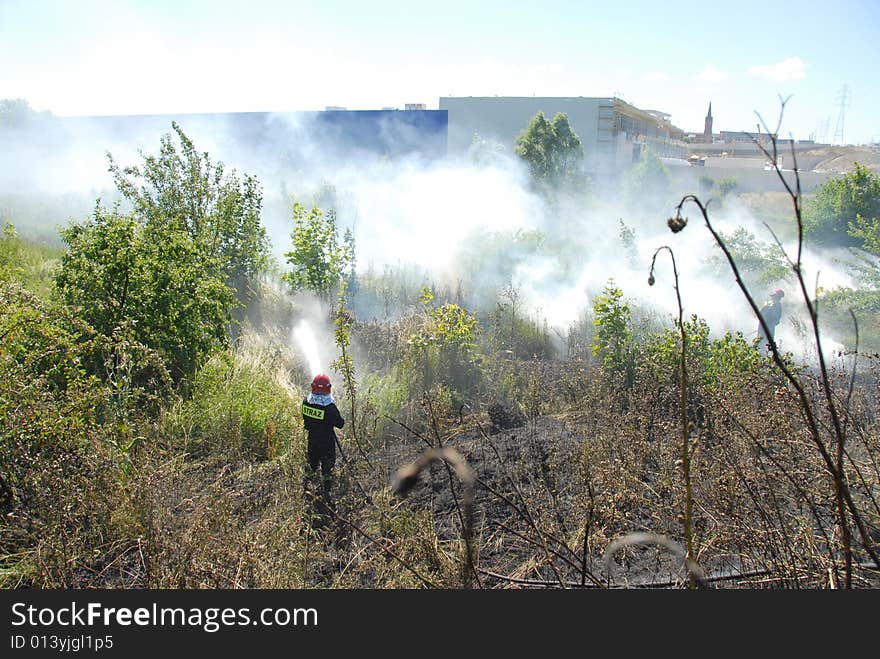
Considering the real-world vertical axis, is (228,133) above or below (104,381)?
above

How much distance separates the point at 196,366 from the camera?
6.71 m

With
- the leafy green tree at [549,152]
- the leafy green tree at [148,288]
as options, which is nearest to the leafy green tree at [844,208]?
the leafy green tree at [549,152]

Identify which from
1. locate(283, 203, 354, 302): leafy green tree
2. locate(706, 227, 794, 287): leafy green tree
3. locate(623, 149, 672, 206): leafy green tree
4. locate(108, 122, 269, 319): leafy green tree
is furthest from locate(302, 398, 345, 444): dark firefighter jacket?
locate(623, 149, 672, 206): leafy green tree

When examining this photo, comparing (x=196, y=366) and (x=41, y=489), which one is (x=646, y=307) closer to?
(x=196, y=366)

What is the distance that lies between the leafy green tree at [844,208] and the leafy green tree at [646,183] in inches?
405

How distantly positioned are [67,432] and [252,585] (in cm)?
211

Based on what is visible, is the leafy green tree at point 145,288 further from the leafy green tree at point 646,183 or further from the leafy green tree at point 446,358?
the leafy green tree at point 646,183

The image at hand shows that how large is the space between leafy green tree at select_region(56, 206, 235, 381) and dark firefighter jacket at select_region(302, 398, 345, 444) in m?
1.75

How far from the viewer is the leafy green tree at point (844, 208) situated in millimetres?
15406

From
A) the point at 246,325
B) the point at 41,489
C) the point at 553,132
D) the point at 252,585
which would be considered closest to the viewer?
the point at 252,585

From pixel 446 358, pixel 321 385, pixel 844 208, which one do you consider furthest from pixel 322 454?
pixel 844 208

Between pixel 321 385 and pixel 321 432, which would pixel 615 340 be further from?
pixel 321 432

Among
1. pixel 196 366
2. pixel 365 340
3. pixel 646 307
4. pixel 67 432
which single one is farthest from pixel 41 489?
pixel 646 307

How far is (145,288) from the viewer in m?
6.27
